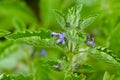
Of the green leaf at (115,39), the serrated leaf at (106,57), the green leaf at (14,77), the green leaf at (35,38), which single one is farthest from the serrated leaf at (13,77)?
the green leaf at (115,39)

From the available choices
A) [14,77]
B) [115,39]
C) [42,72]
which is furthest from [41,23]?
[14,77]

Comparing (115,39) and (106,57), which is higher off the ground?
(115,39)

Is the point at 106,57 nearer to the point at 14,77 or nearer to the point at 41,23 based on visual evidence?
the point at 14,77

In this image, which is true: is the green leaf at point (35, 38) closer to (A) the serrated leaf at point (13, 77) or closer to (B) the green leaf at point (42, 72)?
(A) the serrated leaf at point (13, 77)

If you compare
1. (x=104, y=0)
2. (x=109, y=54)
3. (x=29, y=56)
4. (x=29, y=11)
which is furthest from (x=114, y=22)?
(x=29, y=11)

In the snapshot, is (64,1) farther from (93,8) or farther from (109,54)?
(109,54)

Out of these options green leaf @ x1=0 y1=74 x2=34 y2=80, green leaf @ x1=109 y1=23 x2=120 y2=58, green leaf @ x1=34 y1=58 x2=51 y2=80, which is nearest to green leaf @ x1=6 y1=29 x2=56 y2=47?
green leaf @ x1=0 y1=74 x2=34 y2=80
